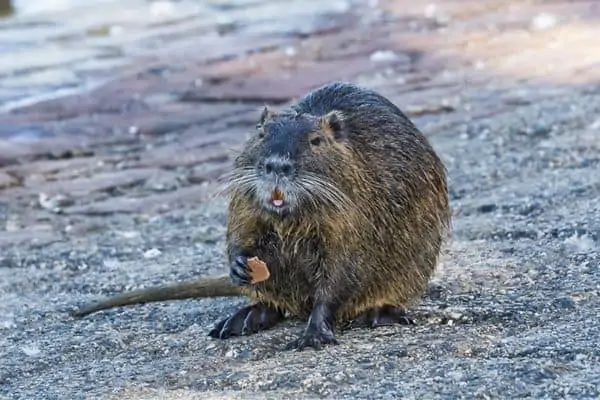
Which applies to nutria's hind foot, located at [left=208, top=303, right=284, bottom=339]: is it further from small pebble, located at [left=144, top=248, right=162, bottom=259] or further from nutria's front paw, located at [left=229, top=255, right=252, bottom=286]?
small pebble, located at [left=144, top=248, right=162, bottom=259]

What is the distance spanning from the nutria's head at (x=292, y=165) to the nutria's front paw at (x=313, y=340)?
34cm

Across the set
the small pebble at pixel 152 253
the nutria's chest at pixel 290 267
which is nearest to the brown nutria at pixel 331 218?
the nutria's chest at pixel 290 267

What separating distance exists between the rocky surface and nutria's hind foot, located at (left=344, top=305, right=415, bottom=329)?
6 centimetres

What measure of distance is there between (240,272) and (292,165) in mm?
364

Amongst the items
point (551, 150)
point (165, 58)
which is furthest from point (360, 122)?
point (165, 58)

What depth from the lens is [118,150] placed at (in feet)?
23.9

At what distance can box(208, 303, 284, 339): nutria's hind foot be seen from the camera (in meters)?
3.98

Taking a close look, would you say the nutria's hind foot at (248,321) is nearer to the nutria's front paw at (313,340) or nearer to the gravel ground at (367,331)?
the gravel ground at (367,331)

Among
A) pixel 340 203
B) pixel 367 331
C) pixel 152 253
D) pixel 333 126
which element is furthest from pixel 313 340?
pixel 152 253

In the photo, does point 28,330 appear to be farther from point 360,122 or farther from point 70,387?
point 360,122

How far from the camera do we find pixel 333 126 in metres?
4.00

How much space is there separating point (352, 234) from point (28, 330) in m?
1.09

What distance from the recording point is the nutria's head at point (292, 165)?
12.4ft

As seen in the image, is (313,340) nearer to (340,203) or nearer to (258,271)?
(258,271)
